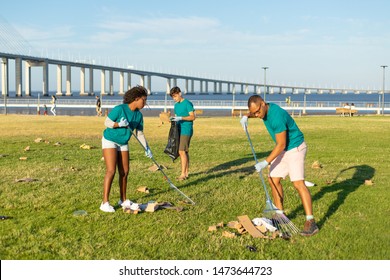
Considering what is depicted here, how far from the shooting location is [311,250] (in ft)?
17.1

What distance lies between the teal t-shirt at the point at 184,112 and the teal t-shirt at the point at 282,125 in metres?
3.94

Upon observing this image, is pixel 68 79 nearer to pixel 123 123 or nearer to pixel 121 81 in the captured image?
pixel 121 81

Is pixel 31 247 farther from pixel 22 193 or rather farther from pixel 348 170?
pixel 348 170

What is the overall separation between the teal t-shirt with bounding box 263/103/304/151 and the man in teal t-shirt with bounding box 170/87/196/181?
3.89m

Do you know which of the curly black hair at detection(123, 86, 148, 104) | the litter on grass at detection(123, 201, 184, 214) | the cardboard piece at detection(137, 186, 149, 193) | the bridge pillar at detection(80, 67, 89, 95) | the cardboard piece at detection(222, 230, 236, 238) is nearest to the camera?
the cardboard piece at detection(222, 230, 236, 238)

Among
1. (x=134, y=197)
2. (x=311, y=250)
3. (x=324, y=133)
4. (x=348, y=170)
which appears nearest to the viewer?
(x=311, y=250)

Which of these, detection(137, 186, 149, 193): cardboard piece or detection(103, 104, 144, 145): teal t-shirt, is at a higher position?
detection(103, 104, 144, 145): teal t-shirt

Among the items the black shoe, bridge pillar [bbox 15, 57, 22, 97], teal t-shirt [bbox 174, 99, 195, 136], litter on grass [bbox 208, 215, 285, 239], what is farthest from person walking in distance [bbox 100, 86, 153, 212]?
bridge pillar [bbox 15, 57, 22, 97]

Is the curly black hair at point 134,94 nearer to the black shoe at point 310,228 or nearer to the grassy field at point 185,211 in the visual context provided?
the grassy field at point 185,211

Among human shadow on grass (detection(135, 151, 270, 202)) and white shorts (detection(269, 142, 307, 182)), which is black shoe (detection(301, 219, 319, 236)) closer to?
white shorts (detection(269, 142, 307, 182))

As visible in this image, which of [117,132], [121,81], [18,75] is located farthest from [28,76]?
[117,132]

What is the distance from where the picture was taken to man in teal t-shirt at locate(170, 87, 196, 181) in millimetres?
9695
